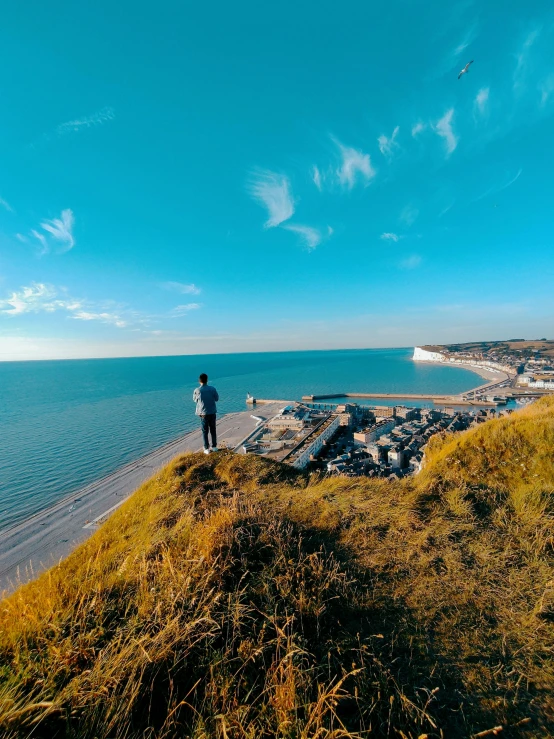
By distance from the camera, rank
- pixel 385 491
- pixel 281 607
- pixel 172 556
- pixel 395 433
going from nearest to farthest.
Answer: pixel 281 607 < pixel 172 556 < pixel 385 491 < pixel 395 433

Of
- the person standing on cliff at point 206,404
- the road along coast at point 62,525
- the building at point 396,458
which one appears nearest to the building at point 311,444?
the building at point 396,458

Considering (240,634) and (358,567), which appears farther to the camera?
(358,567)

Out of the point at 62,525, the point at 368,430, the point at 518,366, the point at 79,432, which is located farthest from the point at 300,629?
the point at 518,366

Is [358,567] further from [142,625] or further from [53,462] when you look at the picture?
[53,462]

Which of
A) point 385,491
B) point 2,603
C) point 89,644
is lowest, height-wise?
point 385,491

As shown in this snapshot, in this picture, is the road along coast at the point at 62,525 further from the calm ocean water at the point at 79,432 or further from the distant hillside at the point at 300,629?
the distant hillside at the point at 300,629

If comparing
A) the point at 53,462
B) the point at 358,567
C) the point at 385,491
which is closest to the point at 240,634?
the point at 358,567
